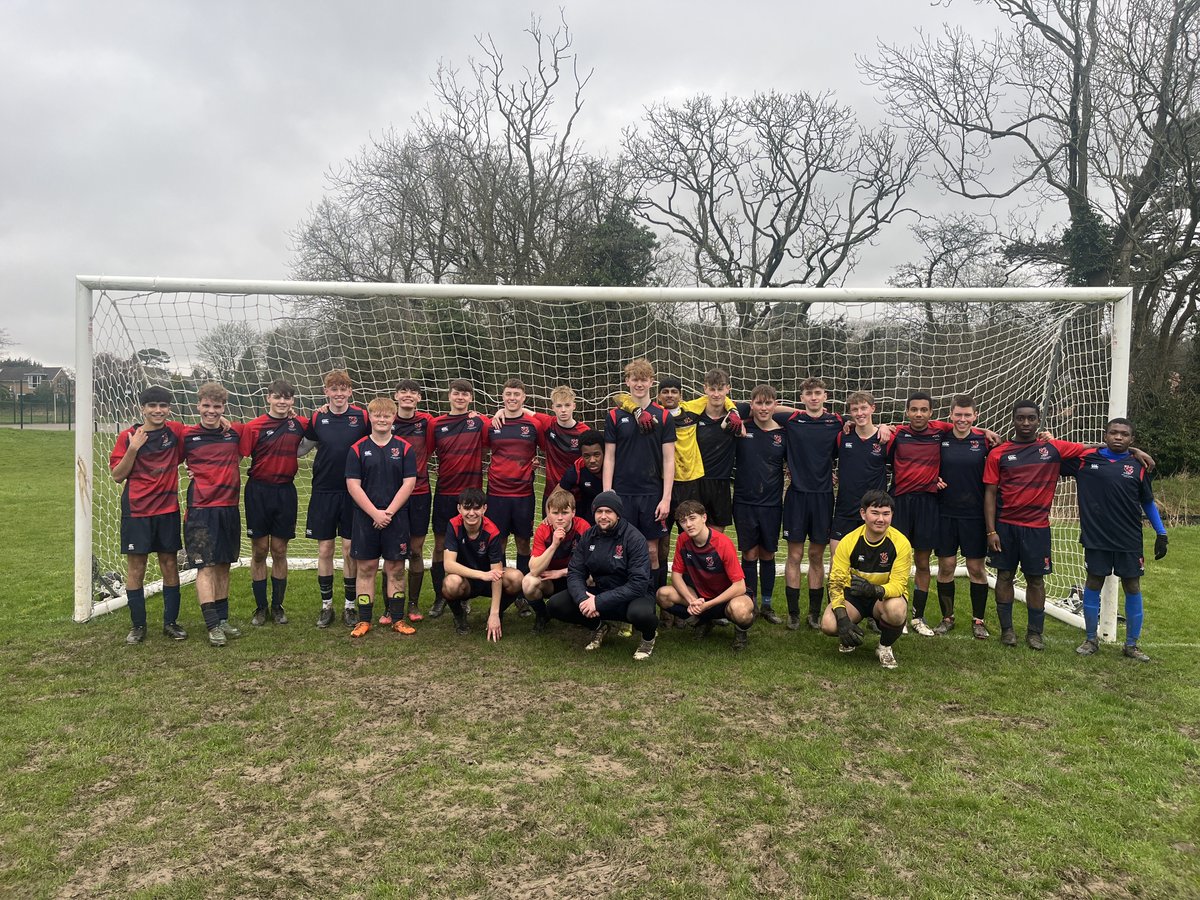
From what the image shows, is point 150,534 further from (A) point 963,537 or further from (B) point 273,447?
(A) point 963,537

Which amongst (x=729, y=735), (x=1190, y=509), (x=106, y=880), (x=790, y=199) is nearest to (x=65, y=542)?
(x=106, y=880)

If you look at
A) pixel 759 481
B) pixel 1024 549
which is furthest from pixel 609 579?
pixel 1024 549

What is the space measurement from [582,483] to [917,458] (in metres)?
2.45

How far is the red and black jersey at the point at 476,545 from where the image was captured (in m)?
4.87

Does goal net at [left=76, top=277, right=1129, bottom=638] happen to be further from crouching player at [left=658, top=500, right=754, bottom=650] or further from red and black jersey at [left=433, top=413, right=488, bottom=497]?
crouching player at [left=658, top=500, right=754, bottom=650]

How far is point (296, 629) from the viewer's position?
512cm

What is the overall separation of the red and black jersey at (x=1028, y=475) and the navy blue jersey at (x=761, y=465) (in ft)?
4.71

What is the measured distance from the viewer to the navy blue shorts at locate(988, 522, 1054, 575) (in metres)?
4.80

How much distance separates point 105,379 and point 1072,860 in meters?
6.95

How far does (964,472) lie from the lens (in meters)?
4.96

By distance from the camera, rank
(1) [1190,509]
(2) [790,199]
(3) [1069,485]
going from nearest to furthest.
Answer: (3) [1069,485] < (1) [1190,509] < (2) [790,199]

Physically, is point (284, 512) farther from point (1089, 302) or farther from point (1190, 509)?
point (1190, 509)

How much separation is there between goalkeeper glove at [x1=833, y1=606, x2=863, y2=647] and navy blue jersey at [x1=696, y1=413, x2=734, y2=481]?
131cm

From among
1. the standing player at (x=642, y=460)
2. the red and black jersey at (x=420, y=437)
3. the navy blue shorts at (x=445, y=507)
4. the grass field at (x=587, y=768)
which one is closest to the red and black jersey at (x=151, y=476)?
the grass field at (x=587, y=768)
